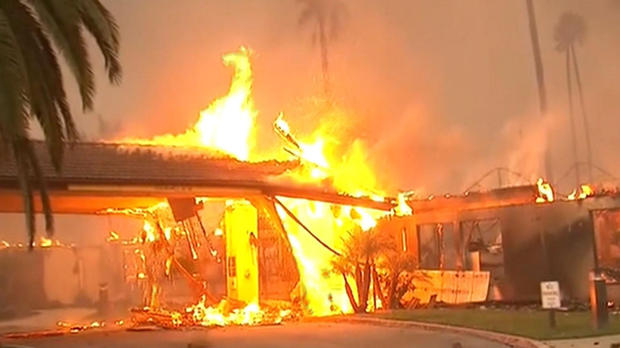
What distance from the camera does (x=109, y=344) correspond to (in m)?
17.0

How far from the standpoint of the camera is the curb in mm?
14631

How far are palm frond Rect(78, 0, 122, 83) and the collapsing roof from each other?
6.13 metres

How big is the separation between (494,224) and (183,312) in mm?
9126

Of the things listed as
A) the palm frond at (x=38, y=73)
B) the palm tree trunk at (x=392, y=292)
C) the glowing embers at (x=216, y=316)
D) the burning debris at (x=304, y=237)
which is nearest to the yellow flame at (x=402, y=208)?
the burning debris at (x=304, y=237)

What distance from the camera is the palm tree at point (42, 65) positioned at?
11180mm

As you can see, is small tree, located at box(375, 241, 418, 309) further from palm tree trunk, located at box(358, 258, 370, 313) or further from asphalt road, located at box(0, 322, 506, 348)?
asphalt road, located at box(0, 322, 506, 348)

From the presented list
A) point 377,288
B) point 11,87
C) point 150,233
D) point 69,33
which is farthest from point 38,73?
point 150,233

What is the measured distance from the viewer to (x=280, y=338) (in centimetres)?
1716

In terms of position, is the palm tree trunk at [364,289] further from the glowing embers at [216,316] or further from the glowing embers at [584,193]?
the glowing embers at [584,193]

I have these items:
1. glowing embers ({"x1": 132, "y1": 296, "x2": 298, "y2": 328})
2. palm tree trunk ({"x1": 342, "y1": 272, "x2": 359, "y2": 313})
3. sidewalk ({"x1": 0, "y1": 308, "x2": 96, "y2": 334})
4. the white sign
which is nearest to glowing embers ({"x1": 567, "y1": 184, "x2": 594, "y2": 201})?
palm tree trunk ({"x1": 342, "y1": 272, "x2": 359, "y2": 313})

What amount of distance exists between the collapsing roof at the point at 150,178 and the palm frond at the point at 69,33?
674 centimetres

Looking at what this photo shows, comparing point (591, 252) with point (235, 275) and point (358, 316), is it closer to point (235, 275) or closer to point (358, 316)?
point (358, 316)

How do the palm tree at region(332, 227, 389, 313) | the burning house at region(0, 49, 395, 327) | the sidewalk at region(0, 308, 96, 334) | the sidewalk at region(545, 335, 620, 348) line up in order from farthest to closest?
1. the sidewalk at region(0, 308, 96, 334)
2. the palm tree at region(332, 227, 389, 313)
3. the burning house at region(0, 49, 395, 327)
4. the sidewalk at region(545, 335, 620, 348)

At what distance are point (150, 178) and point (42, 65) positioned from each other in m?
8.79
